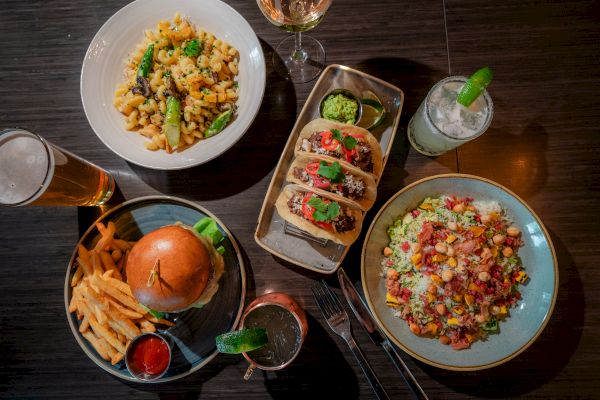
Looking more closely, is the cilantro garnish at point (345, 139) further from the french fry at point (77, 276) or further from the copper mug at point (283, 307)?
the french fry at point (77, 276)

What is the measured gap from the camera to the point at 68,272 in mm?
2436

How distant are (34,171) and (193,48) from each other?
44.7 inches

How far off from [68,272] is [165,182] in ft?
2.54

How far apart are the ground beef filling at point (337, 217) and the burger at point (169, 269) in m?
0.56

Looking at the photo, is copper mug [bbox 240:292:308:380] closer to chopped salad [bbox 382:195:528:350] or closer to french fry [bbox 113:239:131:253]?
chopped salad [bbox 382:195:528:350]

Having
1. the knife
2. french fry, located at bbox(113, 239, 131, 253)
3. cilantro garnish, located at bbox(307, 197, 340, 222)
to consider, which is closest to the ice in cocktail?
cilantro garnish, located at bbox(307, 197, 340, 222)

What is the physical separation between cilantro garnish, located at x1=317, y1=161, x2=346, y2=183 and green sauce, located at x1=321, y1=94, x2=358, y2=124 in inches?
14.0

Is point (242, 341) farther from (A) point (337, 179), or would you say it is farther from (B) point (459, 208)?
(B) point (459, 208)

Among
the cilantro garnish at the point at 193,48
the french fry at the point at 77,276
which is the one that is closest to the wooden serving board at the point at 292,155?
the cilantro garnish at the point at 193,48

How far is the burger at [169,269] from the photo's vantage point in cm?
208

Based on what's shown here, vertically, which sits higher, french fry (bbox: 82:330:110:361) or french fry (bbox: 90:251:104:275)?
french fry (bbox: 90:251:104:275)

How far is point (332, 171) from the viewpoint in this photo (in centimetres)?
221

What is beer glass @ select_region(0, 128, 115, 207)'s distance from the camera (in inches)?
85.4

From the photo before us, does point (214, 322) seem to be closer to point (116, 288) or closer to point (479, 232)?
point (116, 288)
